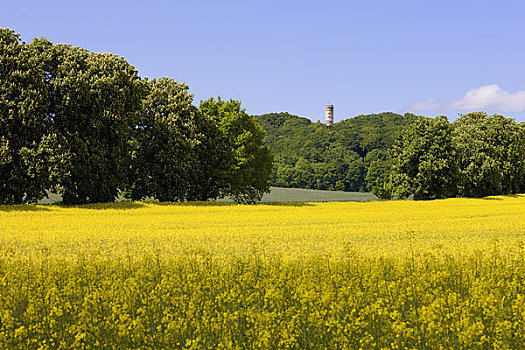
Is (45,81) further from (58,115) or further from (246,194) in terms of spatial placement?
(246,194)

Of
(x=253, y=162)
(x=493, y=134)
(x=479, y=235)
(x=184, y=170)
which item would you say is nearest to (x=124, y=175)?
(x=184, y=170)

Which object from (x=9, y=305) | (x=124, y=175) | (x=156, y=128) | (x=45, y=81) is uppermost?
(x=45, y=81)

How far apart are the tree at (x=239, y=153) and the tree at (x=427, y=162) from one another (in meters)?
16.1

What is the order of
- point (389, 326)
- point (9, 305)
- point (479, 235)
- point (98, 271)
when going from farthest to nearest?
point (479, 235)
point (98, 271)
point (9, 305)
point (389, 326)

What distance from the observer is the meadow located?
22.4 ft

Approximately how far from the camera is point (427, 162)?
49.0 meters

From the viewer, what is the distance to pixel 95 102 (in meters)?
32.8

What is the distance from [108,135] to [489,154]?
45030 millimetres

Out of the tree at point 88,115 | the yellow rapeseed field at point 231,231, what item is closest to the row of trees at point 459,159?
the yellow rapeseed field at point 231,231

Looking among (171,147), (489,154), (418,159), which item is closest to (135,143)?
(171,147)

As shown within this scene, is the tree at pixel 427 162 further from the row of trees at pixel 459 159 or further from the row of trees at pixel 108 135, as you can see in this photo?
the row of trees at pixel 108 135

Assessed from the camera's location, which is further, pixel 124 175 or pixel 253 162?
pixel 253 162

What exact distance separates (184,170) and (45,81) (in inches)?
447

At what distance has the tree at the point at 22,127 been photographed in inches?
1176
